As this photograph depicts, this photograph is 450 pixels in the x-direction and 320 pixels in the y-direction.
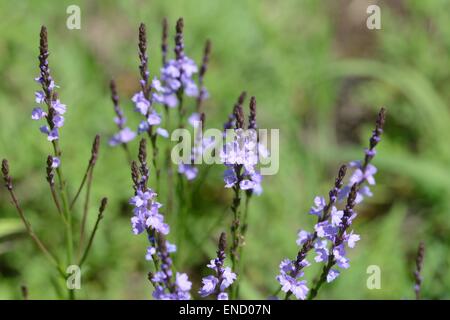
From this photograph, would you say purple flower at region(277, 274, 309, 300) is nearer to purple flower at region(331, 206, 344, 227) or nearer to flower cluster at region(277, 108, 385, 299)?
flower cluster at region(277, 108, 385, 299)

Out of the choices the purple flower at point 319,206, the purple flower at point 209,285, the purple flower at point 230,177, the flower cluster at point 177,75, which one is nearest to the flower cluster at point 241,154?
the purple flower at point 230,177

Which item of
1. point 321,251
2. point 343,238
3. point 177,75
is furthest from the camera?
point 177,75

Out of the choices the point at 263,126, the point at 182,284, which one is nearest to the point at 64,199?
the point at 182,284

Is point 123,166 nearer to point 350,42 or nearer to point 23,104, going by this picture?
point 23,104

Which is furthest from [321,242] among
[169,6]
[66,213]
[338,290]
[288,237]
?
[169,6]

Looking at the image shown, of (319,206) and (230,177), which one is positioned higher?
(230,177)

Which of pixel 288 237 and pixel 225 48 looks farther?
pixel 225 48

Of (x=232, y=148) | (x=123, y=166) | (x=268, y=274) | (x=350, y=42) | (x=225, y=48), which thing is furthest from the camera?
(x=350, y=42)

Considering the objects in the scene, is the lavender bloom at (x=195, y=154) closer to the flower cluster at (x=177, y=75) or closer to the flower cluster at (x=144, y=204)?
the flower cluster at (x=177, y=75)

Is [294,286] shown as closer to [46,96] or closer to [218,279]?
[218,279]
